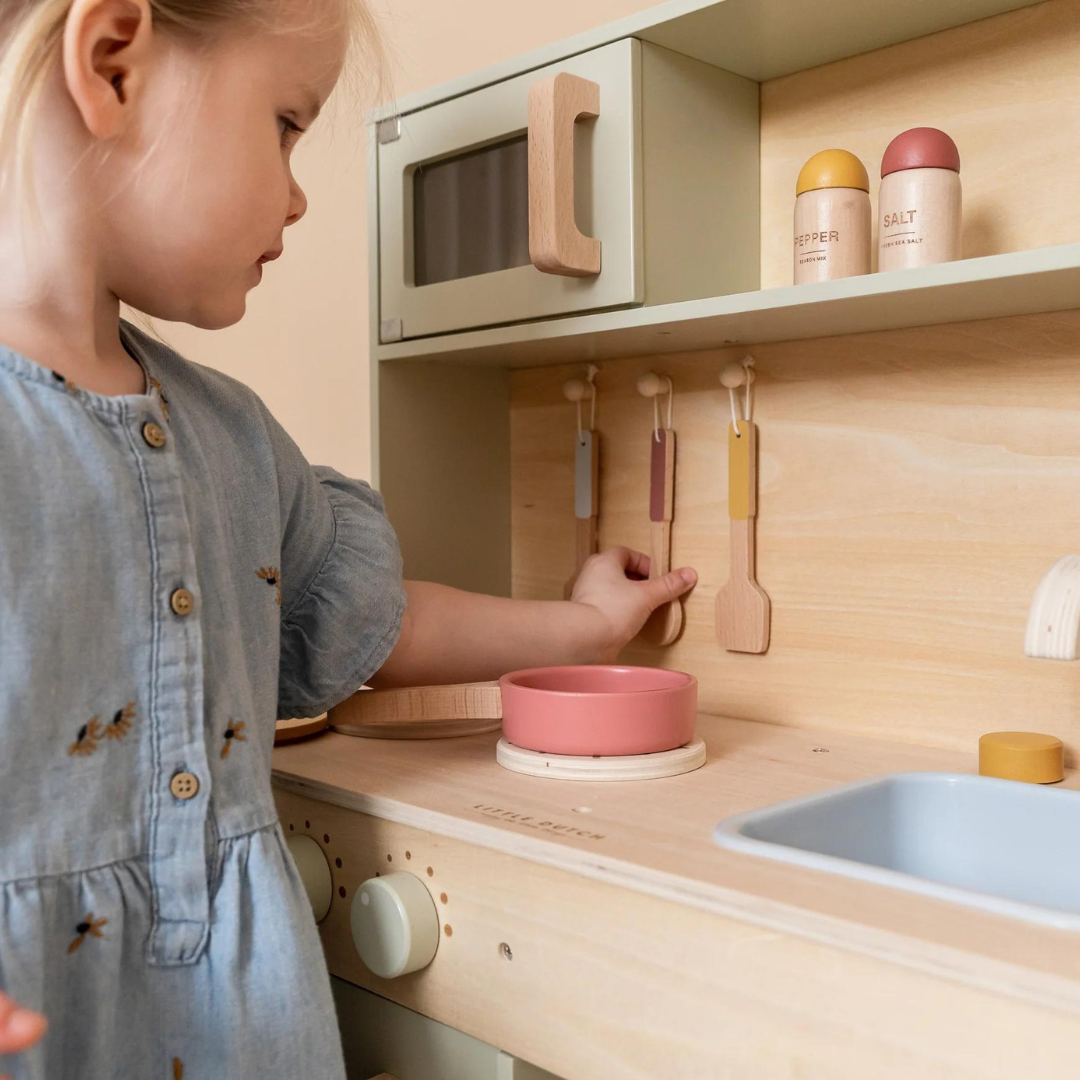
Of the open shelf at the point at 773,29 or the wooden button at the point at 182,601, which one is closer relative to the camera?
the wooden button at the point at 182,601

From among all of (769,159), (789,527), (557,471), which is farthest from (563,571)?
(769,159)

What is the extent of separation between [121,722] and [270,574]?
0.18 metres

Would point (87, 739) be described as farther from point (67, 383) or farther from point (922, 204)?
point (922, 204)

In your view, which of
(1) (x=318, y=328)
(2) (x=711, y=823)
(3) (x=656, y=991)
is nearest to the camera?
(3) (x=656, y=991)

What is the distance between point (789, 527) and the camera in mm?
1088

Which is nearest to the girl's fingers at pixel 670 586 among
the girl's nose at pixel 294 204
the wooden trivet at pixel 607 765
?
the wooden trivet at pixel 607 765

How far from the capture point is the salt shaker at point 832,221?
2.98 feet

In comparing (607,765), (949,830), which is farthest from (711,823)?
(949,830)

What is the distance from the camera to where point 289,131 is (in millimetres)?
782

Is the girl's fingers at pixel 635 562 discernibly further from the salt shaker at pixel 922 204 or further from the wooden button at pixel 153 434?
the wooden button at pixel 153 434

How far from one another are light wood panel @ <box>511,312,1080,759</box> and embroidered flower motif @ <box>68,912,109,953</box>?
647mm

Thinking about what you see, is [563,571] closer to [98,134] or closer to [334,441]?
[334,441]

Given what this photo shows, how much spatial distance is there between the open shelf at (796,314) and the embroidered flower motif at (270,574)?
0.34m

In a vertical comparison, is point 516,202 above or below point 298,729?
above
